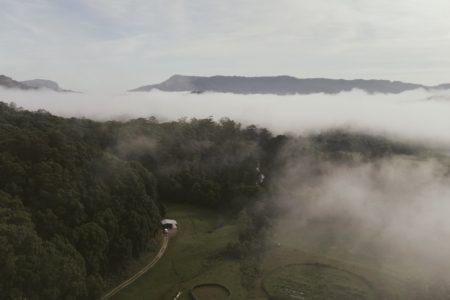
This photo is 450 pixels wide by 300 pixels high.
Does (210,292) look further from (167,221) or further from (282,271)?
(167,221)

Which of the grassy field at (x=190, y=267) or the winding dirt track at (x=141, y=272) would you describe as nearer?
the winding dirt track at (x=141, y=272)

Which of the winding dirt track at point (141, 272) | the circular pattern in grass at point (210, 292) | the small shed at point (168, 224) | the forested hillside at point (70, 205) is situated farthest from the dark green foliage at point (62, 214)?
the circular pattern in grass at point (210, 292)

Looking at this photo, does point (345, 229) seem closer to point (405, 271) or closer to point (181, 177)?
point (405, 271)

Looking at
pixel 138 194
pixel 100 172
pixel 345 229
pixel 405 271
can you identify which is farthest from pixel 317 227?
pixel 100 172

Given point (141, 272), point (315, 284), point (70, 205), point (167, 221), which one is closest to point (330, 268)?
point (315, 284)

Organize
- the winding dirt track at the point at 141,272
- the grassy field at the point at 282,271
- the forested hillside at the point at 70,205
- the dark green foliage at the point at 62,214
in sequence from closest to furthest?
the dark green foliage at the point at 62,214, the forested hillside at the point at 70,205, the grassy field at the point at 282,271, the winding dirt track at the point at 141,272

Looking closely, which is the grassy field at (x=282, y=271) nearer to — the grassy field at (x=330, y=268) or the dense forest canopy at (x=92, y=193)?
the grassy field at (x=330, y=268)

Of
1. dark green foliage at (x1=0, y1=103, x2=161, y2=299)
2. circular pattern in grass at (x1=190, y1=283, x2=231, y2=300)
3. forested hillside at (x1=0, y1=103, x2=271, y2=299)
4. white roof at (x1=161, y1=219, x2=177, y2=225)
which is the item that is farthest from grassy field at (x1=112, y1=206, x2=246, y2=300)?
dark green foliage at (x1=0, y1=103, x2=161, y2=299)
